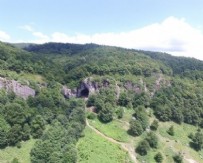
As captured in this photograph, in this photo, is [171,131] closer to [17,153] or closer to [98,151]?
[98,151]

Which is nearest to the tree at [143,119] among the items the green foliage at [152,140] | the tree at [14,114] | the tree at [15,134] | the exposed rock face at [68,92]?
the green foliage at [152,140]

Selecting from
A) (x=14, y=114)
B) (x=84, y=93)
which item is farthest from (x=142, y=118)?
(x=14, y=114)

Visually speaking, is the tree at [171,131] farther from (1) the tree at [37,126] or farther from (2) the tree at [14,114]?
(2) the tree at [14,114]

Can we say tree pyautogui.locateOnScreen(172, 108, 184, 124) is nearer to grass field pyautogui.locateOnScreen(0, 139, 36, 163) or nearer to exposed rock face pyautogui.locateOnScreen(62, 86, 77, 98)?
exposed rock face pyautogui.locateOnScreen(62, 86, 77, 98)

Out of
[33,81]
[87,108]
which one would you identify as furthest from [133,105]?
[33,81]

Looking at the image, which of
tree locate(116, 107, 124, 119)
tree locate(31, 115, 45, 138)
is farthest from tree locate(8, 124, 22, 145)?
tree locate(116, 107, 124, 119)

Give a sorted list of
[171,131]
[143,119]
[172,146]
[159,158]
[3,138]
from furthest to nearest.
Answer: [171,131]
[143,119]
[172,146]
[159,158]
[3,138]
